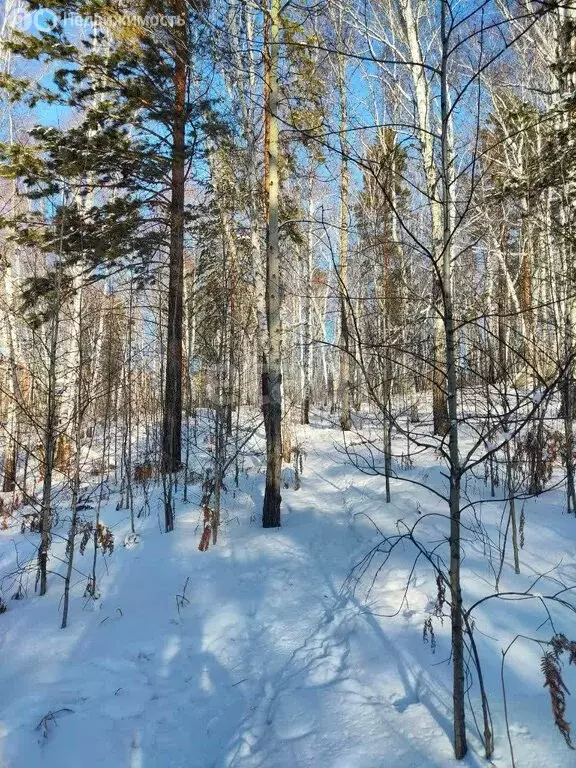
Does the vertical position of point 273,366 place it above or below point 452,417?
above

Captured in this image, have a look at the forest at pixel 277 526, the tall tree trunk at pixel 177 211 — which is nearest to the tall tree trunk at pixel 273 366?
the forest at pixel 277 526

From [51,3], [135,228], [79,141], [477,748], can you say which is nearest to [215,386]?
[477,748]

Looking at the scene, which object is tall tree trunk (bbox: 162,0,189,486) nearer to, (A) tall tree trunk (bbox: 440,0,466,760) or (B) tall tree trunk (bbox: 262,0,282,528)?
(B) tall tree trunk (bbox: 262,0,282,528)

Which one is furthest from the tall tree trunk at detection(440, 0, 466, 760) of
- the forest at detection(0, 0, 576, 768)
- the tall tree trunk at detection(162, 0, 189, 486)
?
the tall tree trunk at detection(162, 0, 189, 486)

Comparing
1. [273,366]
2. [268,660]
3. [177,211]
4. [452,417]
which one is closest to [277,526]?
[273,366]

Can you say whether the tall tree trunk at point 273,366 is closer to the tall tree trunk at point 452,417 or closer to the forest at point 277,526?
the forest at point 277,526

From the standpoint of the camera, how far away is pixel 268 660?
9.77 feet

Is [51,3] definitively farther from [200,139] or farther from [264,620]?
[264,620]

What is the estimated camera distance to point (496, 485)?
5285 mm

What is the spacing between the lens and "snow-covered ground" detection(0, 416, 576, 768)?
216cm

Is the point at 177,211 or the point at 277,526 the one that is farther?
the point at 177,211

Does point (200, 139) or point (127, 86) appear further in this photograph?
point (200, 139)

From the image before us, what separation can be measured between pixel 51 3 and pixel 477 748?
401 inches

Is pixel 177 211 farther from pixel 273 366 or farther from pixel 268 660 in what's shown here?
pixel 268 660
